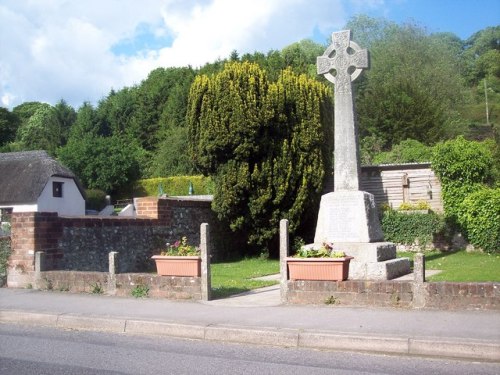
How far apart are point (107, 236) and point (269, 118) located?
6.38 m

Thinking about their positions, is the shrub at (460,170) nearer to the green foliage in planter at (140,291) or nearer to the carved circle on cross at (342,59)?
the carved circle on cross at (342,59)

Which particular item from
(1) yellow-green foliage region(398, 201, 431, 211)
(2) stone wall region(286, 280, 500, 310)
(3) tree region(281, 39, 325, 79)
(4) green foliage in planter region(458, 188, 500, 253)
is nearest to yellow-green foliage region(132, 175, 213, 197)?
(3) tree region(281, 39, 325, 79)

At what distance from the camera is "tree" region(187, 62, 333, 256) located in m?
18.0

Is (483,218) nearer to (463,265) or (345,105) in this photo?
(463,265)

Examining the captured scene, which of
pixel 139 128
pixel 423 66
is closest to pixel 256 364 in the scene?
pixel 423 66

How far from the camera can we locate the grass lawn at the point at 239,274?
1147 cm

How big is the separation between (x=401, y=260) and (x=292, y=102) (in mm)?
7919

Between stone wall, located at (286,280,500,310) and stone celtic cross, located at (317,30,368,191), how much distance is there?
414 cm

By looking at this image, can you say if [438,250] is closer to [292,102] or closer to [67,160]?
[292,102]

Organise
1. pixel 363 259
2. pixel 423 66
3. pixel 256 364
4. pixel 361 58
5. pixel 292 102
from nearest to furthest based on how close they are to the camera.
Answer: pixel 256 364, pixel 363 259, pixel 361 58, pixel 292 102, pixel 423 66

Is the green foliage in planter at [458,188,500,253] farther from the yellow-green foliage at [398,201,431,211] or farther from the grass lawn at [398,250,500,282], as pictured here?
the yellow-green foliage at [398,201,431,211]

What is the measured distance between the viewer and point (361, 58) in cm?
1340

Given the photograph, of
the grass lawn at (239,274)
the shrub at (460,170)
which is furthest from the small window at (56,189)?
the shrub at (460,170)

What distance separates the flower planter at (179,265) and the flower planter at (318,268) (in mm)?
1798
